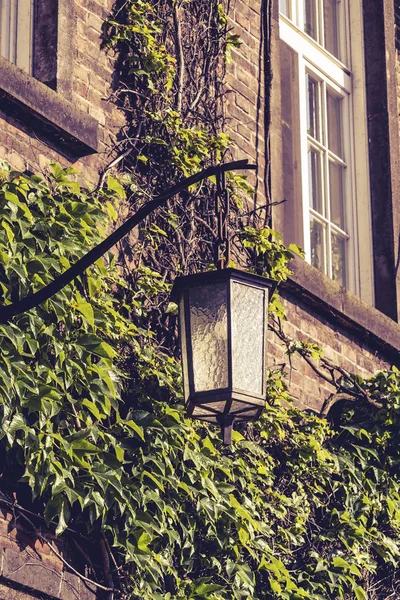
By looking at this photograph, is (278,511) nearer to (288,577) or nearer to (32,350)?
(288,577)

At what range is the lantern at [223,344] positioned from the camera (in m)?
6.03

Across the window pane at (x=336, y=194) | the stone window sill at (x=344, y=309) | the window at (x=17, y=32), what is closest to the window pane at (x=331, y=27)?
the window pane at (x=336, y=194)

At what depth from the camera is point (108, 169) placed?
751cm

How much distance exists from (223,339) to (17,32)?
91.5 inches

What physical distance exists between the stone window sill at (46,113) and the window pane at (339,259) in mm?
2735

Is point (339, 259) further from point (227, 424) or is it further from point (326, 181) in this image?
point (227, 424)

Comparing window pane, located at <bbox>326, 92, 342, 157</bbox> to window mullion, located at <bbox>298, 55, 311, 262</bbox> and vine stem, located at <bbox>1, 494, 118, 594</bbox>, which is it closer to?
window mullion, located at <bbox>298, 55, 311, 262</bbox>

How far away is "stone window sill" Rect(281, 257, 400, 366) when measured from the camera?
28.1ft

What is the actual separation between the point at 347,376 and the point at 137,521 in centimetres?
236

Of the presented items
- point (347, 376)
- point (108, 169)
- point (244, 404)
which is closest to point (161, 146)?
point (108, 169)

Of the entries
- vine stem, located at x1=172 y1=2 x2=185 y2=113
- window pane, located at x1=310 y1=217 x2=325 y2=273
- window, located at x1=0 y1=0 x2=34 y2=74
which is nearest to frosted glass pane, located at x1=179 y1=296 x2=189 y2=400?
window, located at x1=0 y1=0 x2=34 y2=74

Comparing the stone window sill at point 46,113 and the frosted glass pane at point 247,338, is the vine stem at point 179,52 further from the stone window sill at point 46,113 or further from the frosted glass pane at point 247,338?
the frosted glass pane at point 247,338

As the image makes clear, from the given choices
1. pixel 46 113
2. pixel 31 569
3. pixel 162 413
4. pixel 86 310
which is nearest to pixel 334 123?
pixel 46 113

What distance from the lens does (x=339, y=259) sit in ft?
32.1
